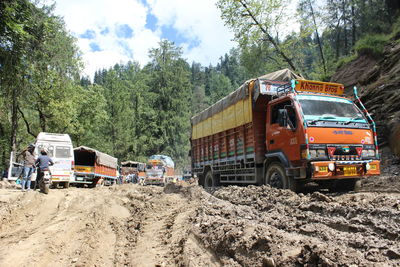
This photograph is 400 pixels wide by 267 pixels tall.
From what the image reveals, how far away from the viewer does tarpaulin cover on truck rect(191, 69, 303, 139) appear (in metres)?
9.74

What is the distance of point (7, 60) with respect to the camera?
10.9 m

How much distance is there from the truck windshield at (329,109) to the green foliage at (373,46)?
945cm

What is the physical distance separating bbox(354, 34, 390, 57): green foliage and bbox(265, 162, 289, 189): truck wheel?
1110 centimetres

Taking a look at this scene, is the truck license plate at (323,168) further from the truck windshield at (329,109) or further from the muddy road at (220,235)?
the truck windshield at (329,109)

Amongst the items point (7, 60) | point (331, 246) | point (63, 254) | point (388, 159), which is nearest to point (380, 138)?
point (388, 159)

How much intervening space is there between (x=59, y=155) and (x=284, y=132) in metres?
13.0

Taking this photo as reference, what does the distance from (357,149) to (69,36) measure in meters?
27.9

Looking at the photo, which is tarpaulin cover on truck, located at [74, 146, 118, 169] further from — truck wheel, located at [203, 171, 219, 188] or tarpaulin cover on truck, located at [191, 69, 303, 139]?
truck wheel, located at [203, 171, 219, 188]

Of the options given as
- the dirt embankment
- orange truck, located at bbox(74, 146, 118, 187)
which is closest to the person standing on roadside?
orange truck, located at bbox(74, 146, 118, 187)

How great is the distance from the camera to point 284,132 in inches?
323

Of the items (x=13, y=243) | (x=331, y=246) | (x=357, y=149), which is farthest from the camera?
(x=357, y=149)

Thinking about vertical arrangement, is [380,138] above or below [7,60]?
below

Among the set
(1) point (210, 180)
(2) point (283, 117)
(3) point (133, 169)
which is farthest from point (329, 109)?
(3) point (133, 169)

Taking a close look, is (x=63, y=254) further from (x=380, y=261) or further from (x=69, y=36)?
(x=69, y=36)
